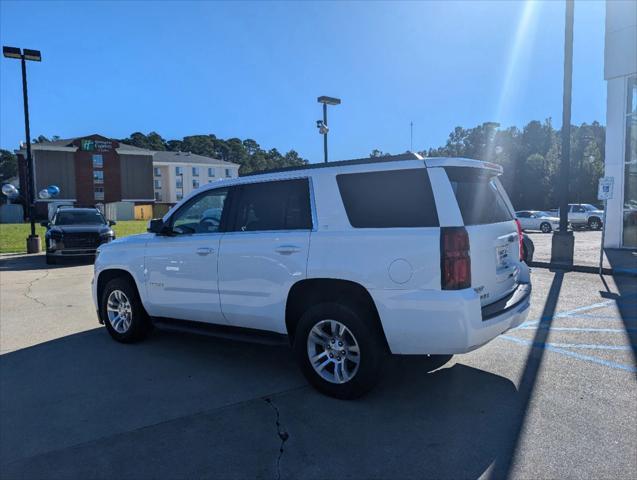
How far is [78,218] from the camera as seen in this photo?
15.4 metres

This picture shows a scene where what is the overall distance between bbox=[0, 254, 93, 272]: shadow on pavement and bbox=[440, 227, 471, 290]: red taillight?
13.4 metres

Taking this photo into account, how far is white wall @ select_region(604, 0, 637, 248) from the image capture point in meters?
15.0

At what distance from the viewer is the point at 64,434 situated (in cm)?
354

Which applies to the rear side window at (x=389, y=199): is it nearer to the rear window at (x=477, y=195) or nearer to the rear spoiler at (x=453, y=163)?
the rear spoiler at (x=453, y=163)

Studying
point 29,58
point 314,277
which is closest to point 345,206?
point 314,277

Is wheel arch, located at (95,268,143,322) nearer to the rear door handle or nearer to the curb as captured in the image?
the rear door handle

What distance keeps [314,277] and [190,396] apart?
1550 mm

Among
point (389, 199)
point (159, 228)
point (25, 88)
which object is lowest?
point (159, 228)

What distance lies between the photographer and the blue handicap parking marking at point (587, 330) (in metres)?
4.97

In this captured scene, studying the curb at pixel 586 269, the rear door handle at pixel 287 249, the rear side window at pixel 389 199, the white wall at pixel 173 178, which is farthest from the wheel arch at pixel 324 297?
the white wall at pixel 173 178

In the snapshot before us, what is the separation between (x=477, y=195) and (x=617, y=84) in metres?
15.4

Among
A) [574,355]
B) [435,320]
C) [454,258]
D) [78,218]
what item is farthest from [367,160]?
[78,218]

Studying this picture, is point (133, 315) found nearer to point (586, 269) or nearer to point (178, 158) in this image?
point (586, 269)

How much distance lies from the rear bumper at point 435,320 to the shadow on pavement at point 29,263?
511 inches
